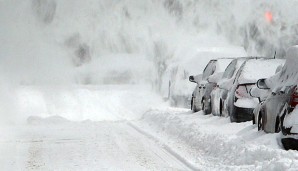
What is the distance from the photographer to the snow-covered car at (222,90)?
14.1 metres

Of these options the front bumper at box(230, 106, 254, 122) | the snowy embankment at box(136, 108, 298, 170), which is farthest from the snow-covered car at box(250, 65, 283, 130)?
the front bumper at box(230, 106, 254, 122)

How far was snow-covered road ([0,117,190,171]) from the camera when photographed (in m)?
8.62

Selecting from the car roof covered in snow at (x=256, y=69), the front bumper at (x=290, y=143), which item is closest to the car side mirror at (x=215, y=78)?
the car roof covered in snow at (x=256, y=69)

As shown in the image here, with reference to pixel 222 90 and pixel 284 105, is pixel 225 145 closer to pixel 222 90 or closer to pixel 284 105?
pixel 284 105

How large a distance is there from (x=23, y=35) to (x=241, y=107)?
33.5 metres

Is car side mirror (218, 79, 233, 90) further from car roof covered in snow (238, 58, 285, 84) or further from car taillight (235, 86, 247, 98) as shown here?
car taillight (235, 86, 247, 98)

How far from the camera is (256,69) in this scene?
1334 cm

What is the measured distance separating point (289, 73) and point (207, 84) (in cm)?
792

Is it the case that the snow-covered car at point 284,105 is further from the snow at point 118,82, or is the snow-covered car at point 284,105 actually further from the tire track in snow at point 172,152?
the tire track in snow at point 172,152

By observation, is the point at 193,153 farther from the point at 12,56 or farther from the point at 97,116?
the point at 12,56

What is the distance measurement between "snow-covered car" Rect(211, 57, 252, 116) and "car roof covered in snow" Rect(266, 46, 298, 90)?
4123 mm

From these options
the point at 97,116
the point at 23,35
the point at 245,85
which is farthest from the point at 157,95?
the point at 23,35

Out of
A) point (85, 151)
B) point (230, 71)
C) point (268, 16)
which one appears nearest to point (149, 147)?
point (85, 151)

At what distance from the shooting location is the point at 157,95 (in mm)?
28516
